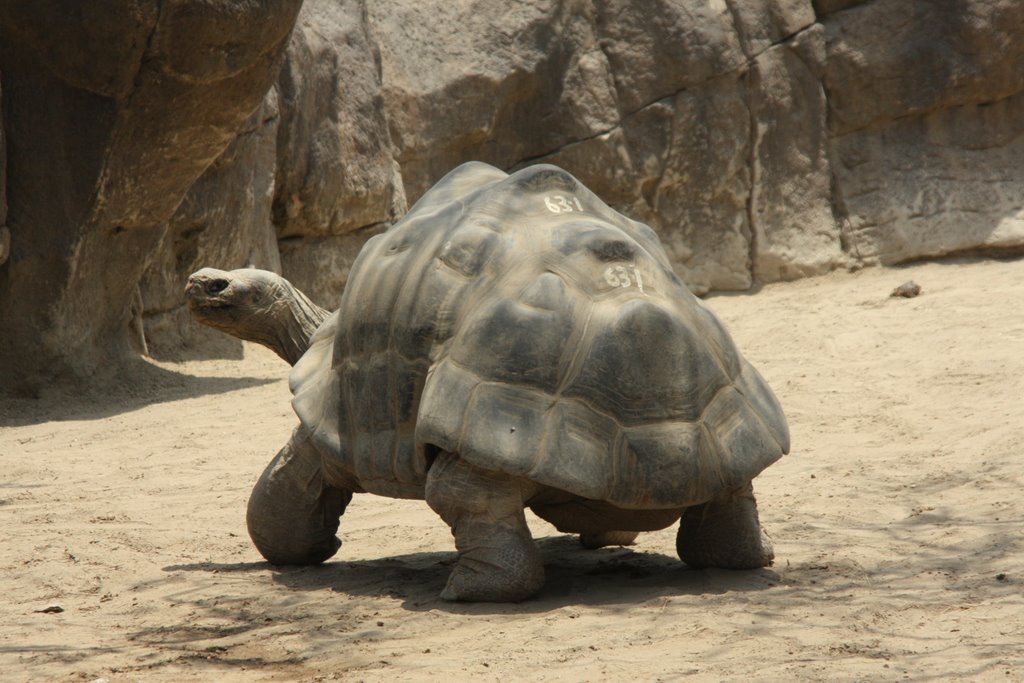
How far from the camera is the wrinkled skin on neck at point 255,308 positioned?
186 inches

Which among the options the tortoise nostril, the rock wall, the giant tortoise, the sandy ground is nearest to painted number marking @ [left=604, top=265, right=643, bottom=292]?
the giant tortoise

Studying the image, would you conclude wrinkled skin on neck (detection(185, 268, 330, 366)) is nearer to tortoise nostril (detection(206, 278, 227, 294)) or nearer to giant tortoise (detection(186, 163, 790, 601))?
tortoise nostril (detection(206, 278, 227, 294))

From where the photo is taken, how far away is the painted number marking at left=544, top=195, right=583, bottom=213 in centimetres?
401

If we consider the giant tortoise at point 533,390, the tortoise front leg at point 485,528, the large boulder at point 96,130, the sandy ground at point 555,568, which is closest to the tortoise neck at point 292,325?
the giant tortoise at point 533,390

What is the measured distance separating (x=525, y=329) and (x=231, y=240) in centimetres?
576

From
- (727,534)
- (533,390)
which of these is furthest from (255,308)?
(727,534)

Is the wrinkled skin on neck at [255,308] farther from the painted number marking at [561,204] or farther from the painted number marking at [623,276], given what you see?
the painted number marking at [623,276]

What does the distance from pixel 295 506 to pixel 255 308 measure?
784 millimetres

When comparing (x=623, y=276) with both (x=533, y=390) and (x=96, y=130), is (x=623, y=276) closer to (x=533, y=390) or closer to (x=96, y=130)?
(x=533, y=390)

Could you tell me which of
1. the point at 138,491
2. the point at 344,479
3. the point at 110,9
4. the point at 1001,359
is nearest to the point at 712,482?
the point at 344,479

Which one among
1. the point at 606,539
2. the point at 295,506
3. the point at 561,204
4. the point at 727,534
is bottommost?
the point at 606,539

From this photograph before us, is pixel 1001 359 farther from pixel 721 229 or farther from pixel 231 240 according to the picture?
pixel 231 240

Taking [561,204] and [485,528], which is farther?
[561,204]

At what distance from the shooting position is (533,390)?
140 inches
